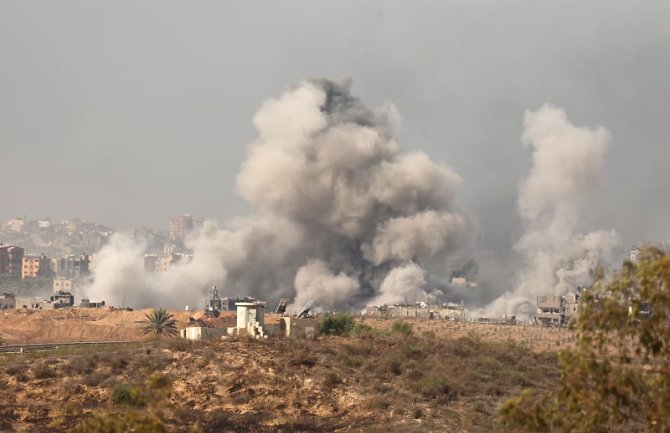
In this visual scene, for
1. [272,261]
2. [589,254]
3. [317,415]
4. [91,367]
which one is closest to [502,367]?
[317,415]

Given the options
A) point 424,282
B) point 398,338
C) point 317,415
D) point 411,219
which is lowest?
point 317,415

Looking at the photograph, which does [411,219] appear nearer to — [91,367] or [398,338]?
[398,338]

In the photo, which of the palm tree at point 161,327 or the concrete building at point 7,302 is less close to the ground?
the concrete building at point 7,302

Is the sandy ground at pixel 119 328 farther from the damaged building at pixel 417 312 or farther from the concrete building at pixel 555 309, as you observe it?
the concrete building at pixel 555 309

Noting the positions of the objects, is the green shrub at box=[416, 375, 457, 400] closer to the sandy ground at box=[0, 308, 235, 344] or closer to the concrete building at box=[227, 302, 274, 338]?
the concrete building at box=[227, 302, 274, 338]

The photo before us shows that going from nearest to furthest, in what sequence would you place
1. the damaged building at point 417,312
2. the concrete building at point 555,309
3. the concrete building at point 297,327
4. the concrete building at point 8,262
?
1. the concrete building at point 297,327
2. the damaged building at point 417,312
3. the concrete building at point 555,309
4. the concrete building at point 8,262

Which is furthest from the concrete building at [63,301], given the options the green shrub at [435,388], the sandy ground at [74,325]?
the green shrub at [435,388]

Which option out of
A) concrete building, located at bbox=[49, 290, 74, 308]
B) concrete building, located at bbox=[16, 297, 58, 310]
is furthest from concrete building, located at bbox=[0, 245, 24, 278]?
concrete building, located at bbox=[49, 290, 74, 308]

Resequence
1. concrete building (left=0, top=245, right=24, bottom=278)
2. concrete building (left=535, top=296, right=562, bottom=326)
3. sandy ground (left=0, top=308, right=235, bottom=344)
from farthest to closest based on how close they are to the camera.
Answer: concrete building (left=0, top=245, right=24, bottom=278)
concrete building (left=535, top=296, right=562, bottom=326)
sandy ground (left=0, top=308, right=235, bottom=344)
